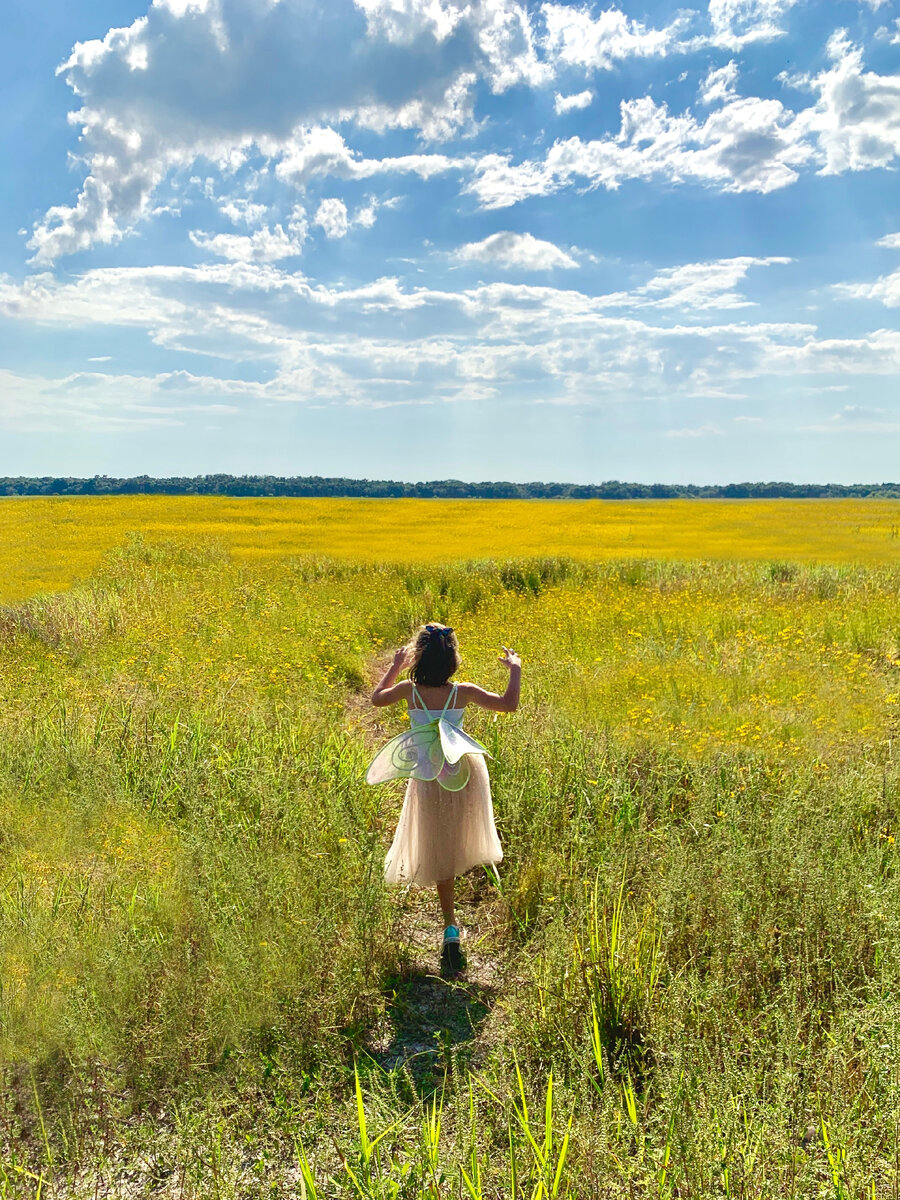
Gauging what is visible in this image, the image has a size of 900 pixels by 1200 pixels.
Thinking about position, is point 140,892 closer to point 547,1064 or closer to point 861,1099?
point 547,1064

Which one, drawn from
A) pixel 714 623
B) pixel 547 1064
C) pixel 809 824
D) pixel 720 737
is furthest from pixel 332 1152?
pixel 714 623

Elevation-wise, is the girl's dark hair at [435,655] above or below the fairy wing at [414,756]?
above

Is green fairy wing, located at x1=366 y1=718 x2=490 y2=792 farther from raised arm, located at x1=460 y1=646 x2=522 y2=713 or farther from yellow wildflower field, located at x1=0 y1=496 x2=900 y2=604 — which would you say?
yellow wildflower field, located at x1=0 y1=496 x2=900 y2=604

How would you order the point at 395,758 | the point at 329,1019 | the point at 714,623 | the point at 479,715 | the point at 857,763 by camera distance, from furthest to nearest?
1. the point at 714,623
2. the point at 479,715
3. the point at 857,763
4. the point at 395,758
5. the point at 329,1019

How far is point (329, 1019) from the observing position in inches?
126

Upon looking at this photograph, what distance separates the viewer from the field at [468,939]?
2.54 meters

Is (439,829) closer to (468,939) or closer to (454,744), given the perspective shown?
(454,744)

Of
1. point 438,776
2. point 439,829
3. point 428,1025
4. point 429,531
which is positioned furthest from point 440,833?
point 429,531

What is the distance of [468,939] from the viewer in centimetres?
420

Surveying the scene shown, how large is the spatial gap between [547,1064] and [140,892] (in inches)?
84.7

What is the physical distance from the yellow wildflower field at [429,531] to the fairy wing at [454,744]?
35.8ft

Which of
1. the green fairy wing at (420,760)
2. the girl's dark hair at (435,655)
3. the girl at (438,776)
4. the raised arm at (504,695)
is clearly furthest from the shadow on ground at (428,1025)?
the girl's dark hair at (435,655)

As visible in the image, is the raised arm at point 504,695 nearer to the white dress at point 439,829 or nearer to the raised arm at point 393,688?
the white dress at point 439,829

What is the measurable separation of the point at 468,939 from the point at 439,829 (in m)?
0.73
